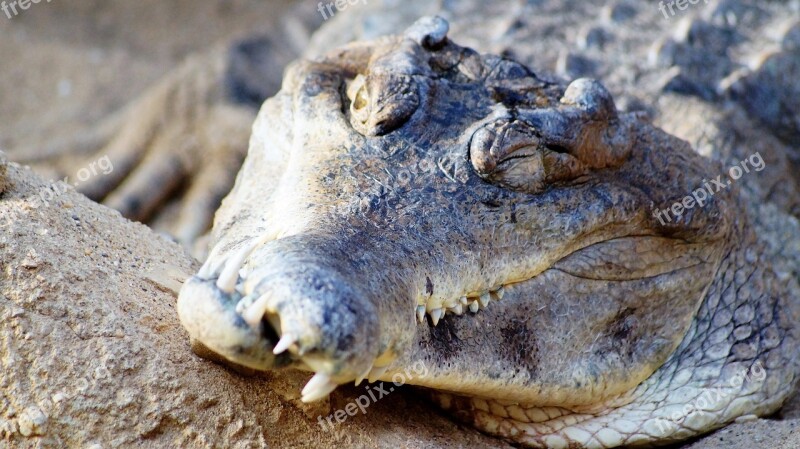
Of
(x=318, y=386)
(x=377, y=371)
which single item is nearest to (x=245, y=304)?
(x=318, y=386)

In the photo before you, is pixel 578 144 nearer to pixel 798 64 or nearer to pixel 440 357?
pixel 440 357

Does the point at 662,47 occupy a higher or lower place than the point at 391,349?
lower

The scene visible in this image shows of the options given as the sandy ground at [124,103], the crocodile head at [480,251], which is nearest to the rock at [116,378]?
the sandy ground at [124,103]

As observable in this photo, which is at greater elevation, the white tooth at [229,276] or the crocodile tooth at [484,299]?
the white tooth at [229,276]

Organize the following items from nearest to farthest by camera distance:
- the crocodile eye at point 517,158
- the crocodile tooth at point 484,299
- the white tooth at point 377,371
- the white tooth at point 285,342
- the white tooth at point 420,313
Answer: the white tooth at point 285,342, the white tooth at point 377,371, the white tooth at point 420,313, the crocodile tooth at point 484,299, the crocodile eye at point 517,158

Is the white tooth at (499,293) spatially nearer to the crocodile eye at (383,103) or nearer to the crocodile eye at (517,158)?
the crocodile eye at (517,158)

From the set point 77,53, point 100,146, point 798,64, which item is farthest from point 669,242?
point 77,53

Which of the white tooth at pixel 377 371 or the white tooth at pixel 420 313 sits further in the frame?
the white tooth at pixel 420 313
